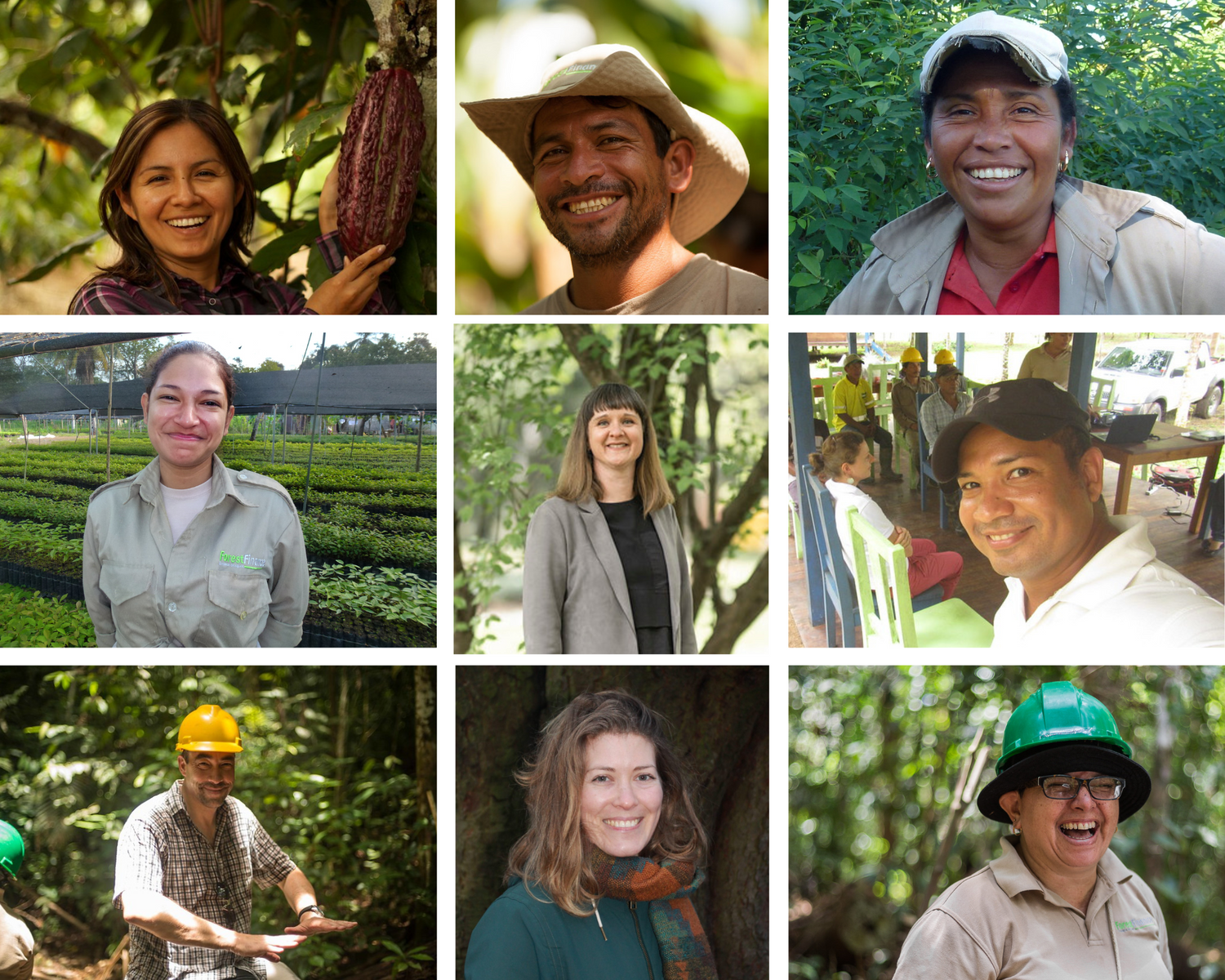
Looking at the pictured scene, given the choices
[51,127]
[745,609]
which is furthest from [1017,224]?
[51,127]

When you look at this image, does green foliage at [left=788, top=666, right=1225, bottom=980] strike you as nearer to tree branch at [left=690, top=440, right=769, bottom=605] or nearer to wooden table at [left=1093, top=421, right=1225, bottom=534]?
tree branch at [left=690, top=440, right=769, bottom=605]

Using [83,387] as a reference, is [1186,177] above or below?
above

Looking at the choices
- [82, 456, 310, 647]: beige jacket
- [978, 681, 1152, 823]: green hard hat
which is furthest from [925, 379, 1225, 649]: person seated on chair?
[82, 456, 310, 647]: beige jacket

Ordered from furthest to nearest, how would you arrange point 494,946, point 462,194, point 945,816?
point 945,816 < point 462,194 < point 494,946

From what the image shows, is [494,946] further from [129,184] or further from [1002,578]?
[129,184]

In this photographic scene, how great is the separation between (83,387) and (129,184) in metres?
0.40

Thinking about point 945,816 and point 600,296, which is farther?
point 945,816

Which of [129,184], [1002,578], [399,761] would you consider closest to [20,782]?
[399,761]

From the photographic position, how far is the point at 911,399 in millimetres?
2047

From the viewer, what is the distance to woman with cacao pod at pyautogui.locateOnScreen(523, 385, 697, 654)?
6.70 feet

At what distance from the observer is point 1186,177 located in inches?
81.7

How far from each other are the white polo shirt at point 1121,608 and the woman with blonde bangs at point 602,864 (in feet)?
2.36

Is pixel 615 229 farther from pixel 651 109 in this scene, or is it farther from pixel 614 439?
pixel 614 439

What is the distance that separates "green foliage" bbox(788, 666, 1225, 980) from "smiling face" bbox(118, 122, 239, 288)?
64.4 inches
